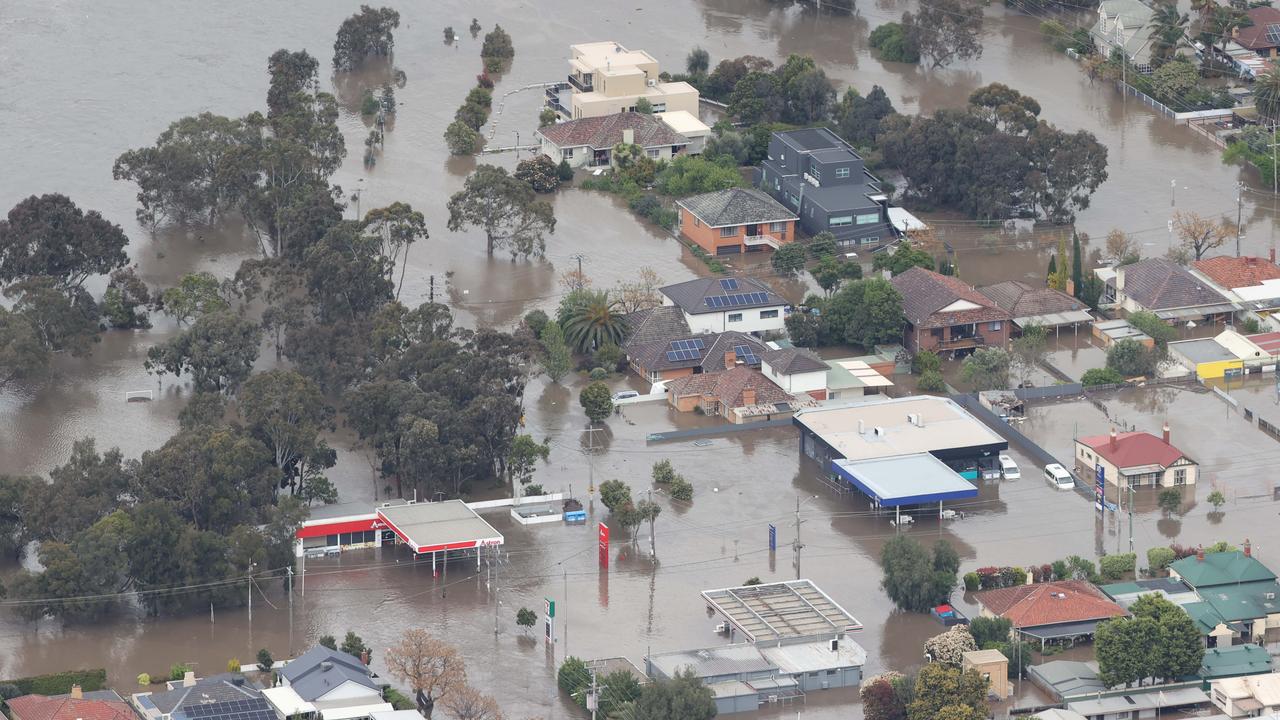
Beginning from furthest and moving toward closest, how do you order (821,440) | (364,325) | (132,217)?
(132,217) → (364,325) → (821,440)

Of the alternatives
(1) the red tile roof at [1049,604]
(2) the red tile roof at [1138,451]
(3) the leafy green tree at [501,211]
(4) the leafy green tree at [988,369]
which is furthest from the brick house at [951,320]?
(1) the red tile roof at [1049,604]

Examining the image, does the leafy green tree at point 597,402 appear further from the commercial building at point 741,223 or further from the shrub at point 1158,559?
the shrub at point 1158,559

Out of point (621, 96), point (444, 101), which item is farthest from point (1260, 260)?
point (444, 101)

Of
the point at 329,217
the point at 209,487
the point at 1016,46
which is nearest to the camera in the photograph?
the point at 209,487

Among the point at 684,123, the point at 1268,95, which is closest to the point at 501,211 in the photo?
the point at 684,123

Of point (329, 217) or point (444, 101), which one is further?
point (444, 101)

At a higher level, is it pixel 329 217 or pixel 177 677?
pixel 329 217

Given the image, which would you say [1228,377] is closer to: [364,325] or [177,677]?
[364,325]
